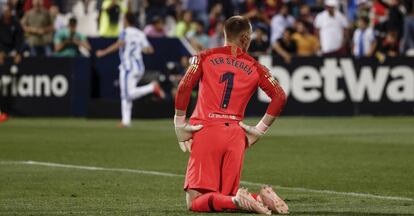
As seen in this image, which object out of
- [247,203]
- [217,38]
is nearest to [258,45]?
[217,38]

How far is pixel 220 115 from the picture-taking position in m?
9.93

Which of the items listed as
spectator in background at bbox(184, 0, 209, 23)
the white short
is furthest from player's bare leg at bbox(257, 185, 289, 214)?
spectator in background at bbox(184, 0, 209, 23)

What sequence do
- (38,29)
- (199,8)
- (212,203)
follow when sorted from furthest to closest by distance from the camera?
(199,8) → (38,29) → (212,203)

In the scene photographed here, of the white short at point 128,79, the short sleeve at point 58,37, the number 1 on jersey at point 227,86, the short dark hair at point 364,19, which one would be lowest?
the white short at point 128,79

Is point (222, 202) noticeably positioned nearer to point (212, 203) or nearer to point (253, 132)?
point (212, 203)

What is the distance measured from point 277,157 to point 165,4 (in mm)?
15477

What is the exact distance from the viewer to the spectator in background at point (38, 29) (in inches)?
1128

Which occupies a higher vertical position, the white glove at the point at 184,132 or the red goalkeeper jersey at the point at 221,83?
the red goalkeeper jersey at the point at 221,83

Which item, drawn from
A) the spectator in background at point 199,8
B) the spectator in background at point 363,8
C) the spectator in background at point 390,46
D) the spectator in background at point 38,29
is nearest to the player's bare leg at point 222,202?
the spectator in background at point 390,46

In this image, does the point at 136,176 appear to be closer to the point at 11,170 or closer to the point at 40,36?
the point at 11,170

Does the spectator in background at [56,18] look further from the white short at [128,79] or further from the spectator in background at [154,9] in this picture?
the white short at [128,79]

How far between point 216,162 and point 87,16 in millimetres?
22761

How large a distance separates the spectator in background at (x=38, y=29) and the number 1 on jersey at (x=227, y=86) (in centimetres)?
1914

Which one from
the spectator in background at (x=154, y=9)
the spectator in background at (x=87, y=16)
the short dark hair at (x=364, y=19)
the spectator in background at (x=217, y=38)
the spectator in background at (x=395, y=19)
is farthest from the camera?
the spectator in background at (x=87, y=16)
